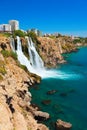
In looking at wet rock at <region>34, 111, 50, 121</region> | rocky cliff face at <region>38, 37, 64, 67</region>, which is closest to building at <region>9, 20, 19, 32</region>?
rocky cliff face at <region>38, 37, 64, 67</region>

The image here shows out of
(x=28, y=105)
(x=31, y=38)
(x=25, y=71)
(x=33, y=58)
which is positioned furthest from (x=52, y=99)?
(x=31, y=38)

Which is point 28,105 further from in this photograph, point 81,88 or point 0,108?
point 81,88

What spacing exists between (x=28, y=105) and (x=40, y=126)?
9533mm

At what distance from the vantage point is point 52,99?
55500mm

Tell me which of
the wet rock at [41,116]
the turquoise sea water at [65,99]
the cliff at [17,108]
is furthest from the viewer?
the turquoise sea water at [65,99]

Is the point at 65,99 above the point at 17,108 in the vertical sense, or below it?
below

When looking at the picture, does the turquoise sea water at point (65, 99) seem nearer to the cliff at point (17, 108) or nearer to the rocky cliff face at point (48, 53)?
the cliff at point (17, 108)

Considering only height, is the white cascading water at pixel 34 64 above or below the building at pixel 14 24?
below

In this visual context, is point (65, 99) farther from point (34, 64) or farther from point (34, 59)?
point (34, 59)

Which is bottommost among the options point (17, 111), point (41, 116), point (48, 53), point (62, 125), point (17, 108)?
point (62, 125)

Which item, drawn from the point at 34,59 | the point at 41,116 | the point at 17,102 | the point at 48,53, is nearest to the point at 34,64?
the point at 34,59

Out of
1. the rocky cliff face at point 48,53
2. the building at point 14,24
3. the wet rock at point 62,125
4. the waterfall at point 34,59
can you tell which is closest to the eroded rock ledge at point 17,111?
the wet rock at point 62,125

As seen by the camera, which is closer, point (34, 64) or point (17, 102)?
point (17, 102)

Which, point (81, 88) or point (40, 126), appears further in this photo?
point (81, 88)
